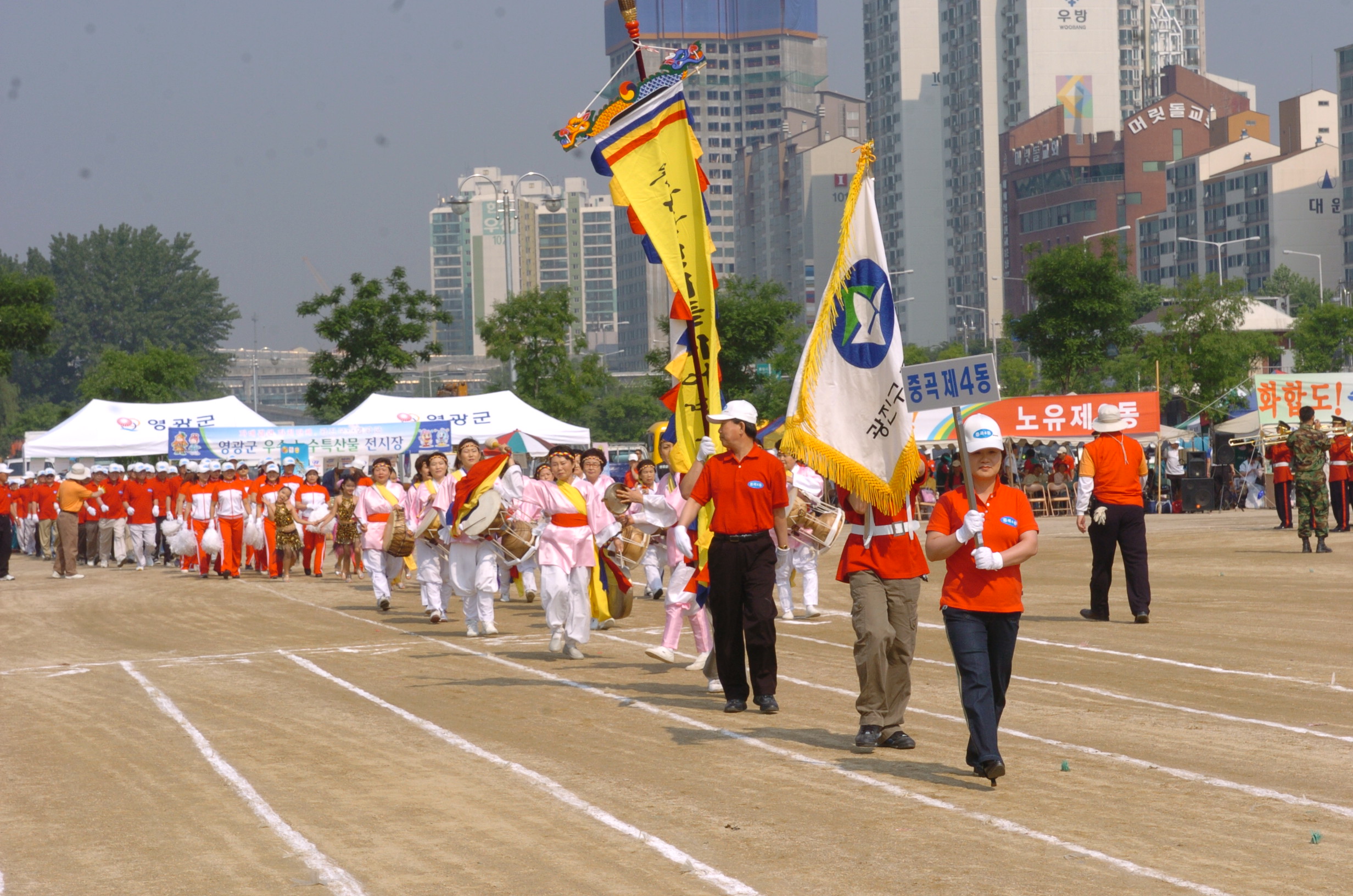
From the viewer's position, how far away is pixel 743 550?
10.1 meters

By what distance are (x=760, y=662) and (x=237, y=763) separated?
11.1 feet

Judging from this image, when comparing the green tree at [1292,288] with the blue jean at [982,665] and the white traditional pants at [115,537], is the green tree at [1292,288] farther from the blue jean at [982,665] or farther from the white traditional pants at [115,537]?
the blue jean at [982,665]

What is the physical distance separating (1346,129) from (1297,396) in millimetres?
93870

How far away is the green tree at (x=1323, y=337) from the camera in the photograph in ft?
213

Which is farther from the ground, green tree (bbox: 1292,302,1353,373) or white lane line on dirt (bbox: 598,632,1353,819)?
green tree (bbox: 1292,302,1353,373)

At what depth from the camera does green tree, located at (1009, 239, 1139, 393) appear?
169 ft

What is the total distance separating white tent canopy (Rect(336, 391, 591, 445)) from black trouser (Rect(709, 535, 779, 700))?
26238 mm

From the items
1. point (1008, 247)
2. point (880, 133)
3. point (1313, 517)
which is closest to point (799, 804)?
point (1313, 517)

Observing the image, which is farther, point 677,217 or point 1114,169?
point 1114,169

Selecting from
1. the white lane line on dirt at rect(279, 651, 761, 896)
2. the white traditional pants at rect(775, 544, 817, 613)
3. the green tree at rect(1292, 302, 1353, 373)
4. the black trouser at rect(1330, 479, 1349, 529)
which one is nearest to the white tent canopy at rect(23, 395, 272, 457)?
the white traditional pants at rect(775, 544, 817, 613)

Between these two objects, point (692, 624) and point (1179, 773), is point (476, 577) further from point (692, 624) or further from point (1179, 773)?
point (1179, 773)

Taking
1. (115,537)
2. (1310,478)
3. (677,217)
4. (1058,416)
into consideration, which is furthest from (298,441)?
(677,217)

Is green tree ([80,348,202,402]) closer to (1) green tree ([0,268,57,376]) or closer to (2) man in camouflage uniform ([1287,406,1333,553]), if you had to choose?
(1) green tree ([0,268,57,376])

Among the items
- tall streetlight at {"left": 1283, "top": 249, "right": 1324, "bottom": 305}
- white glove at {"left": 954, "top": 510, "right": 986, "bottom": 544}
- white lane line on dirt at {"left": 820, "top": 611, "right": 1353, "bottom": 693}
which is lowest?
white lane line on dirt at {"left": 820, "top": 611, "right": 1353, "bottom": 693}
